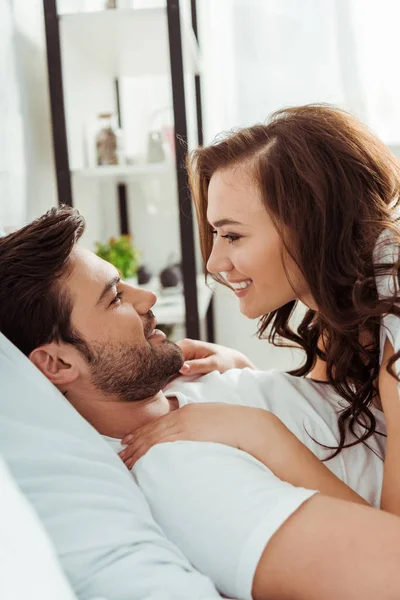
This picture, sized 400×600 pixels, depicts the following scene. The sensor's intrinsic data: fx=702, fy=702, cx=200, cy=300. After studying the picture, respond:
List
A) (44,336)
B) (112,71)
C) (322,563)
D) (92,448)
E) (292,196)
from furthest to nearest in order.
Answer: (112,71)
(292,196)
(44,336)
(92,448)
(322,563)

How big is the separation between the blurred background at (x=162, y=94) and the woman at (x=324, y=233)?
34.1 inches

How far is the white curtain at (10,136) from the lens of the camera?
191cm

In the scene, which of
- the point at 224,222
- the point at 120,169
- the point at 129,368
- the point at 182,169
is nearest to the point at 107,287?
the point at 129,368

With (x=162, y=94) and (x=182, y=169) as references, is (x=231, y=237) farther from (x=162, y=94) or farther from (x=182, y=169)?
(x=162, y=94)

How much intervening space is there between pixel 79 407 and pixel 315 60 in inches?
93.2

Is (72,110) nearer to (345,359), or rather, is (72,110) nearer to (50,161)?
(50,161)

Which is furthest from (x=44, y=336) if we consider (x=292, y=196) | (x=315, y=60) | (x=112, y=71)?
(x=315, y=60)

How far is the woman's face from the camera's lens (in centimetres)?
133

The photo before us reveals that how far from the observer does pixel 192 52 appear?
2.57 m

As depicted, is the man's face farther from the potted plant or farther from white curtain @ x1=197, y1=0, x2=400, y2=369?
white curtain @ x1=197, y1=0, x2=400, y2=369

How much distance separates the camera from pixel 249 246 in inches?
52.8

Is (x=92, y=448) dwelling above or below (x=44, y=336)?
below

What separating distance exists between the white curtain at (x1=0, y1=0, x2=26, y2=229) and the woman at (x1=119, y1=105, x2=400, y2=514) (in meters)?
0.72

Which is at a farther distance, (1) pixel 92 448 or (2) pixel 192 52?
(2) pixel 192 52
